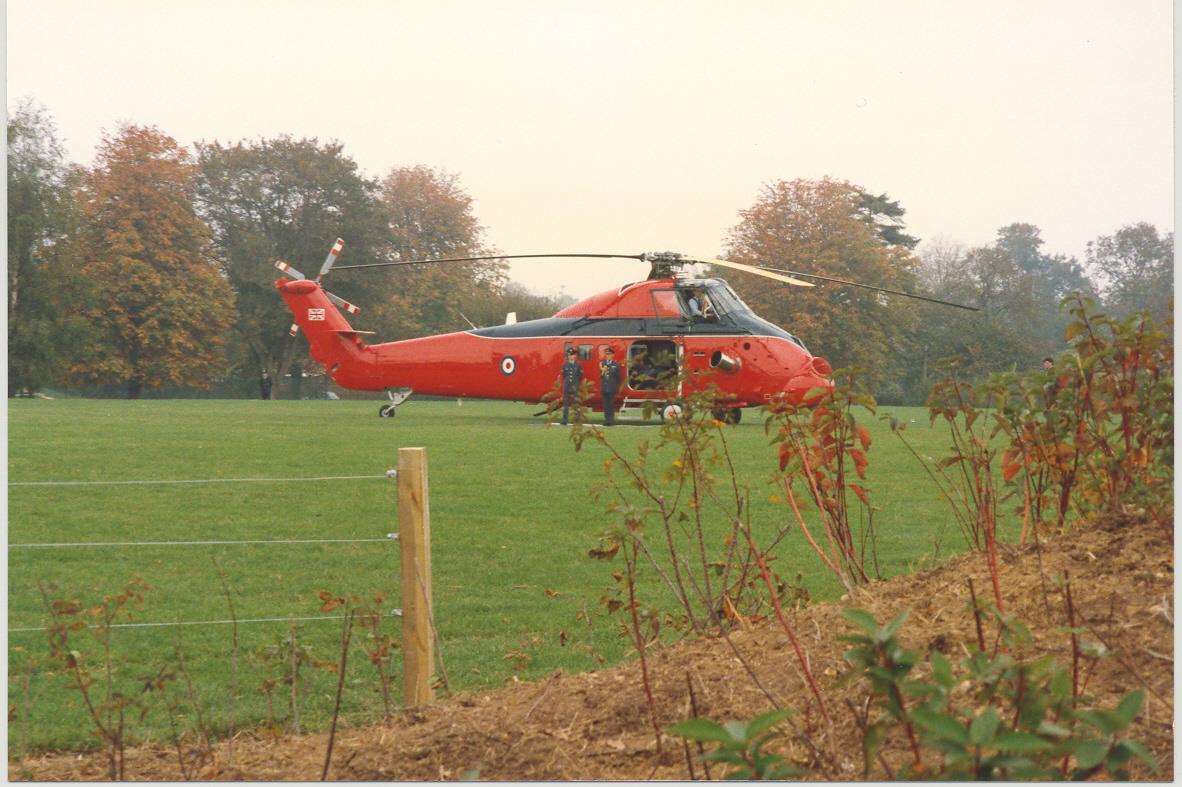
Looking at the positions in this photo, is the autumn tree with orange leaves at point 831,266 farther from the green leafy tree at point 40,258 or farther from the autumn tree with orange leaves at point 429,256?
the green leafy tree at point 40,258

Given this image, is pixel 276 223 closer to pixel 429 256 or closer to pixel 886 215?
pixel 429 256

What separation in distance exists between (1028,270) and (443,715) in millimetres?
33601

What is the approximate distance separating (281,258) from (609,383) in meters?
31.5

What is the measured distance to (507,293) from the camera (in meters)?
60.7

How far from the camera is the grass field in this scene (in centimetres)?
487

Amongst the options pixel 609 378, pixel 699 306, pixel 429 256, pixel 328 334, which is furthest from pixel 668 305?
pixel 429 256

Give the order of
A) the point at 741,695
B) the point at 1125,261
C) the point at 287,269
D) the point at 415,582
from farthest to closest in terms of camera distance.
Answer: the point at 287,269 → the point at 1125,261 → the point at 415,582 → the point at 741,695

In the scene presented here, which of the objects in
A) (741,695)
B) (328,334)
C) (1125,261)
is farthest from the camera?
(328,334)

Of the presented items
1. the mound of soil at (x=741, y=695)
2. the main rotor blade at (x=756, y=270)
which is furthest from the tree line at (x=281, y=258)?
the mound of soil at (x=741, y=695)

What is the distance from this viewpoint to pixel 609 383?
23594mm

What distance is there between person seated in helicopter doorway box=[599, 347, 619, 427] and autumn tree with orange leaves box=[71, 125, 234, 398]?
75.2ft

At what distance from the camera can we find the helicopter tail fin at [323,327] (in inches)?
1085

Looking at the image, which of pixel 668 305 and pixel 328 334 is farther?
pixel 328 334

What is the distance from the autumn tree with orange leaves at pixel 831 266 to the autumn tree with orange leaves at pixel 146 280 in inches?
775
